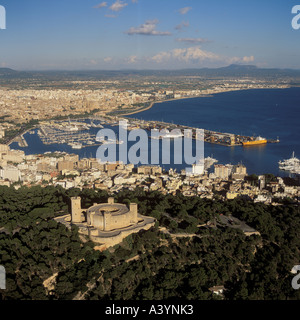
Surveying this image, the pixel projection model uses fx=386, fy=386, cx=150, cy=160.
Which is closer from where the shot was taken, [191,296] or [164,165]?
[191,296]

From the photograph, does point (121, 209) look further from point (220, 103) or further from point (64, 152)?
point (220, 103)

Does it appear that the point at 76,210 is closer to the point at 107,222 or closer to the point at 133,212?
the point at 107,222

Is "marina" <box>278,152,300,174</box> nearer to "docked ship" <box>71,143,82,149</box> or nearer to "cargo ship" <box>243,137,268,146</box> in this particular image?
"cargo ship" <box>243,137,268,146</box>

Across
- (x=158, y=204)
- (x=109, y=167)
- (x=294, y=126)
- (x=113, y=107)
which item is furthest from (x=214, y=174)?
(x=113, y=107)

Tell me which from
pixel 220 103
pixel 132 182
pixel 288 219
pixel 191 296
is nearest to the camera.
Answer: pixel 191 296

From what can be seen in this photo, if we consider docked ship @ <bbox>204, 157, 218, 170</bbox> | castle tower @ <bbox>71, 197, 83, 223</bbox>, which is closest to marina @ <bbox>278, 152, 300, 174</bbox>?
docked ship @ <bbox>204, 157, 218, 170</bbox>

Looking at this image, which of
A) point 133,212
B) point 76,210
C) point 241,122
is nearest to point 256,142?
point 241,122
